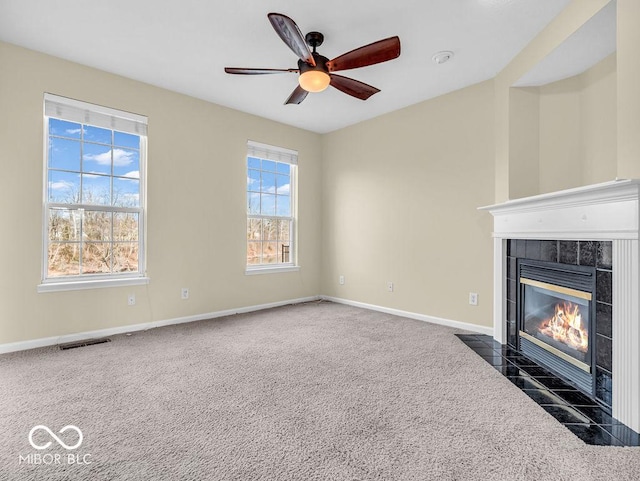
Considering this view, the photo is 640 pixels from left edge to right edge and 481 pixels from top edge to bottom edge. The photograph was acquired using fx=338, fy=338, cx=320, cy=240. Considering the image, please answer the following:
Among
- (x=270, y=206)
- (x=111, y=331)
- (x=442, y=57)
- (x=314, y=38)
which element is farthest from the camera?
(x=270, y=206)

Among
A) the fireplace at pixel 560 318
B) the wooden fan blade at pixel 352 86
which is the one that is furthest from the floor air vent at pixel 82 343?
the fireplace at pixel 560 318

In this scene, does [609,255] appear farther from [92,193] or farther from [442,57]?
[92,193]

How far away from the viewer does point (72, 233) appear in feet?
11.1

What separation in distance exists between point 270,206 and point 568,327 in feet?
12.3

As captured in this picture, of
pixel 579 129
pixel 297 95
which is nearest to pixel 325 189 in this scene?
pixel 297 95

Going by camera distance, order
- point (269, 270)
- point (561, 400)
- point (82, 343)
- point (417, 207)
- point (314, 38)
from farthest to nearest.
A: point (269, 270), point (417, 207), point (82, 343), point (314, 38), point (561, 400)

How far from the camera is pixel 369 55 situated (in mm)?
2389

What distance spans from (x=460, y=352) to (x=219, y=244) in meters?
3.02

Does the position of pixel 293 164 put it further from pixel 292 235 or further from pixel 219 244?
pixel 219 244

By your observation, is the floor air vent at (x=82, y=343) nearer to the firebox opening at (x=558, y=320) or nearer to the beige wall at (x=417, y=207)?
the beige wall at (x=417, y=207)

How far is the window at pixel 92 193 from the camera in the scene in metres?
3.24

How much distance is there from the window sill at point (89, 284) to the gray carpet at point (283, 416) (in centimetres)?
56

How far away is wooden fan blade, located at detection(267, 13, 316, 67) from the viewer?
201 centimetres

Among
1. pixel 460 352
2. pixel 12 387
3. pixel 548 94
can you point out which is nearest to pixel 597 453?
pixel 460 352
